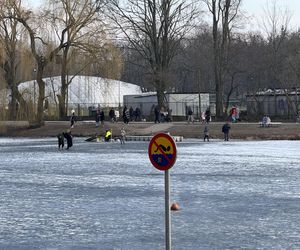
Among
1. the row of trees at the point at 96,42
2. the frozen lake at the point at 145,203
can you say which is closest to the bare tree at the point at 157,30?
the row of trees at the point at 96,42

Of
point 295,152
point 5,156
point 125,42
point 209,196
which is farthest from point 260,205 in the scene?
point 125,42

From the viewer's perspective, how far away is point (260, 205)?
18875 millimetres

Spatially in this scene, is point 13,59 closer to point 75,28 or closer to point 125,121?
point 75,28

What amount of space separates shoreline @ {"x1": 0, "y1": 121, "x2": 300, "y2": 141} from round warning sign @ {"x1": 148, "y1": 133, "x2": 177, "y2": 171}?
40.1 m

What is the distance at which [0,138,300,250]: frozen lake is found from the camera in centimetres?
1469

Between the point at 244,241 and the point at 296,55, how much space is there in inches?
2332

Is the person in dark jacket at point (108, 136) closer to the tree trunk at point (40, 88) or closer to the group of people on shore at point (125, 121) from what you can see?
the group of people on shore at point (125, 121)

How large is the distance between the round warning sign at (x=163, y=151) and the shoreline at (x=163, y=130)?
4009cm

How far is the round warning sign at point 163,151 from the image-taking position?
421 inches

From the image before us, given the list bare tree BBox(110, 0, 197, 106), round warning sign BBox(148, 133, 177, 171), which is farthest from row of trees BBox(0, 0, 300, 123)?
round warning sign BBox(148, 133, 177, 171)

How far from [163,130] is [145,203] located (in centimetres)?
3839

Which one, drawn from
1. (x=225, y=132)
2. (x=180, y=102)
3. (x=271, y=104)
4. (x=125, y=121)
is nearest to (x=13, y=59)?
(x=125, y=121)

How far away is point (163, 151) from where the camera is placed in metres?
10.8

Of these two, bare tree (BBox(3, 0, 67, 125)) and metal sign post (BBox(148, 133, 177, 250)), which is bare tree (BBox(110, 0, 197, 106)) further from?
metal sign post (BBox(148, 133, 177, 250))
